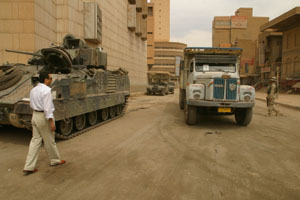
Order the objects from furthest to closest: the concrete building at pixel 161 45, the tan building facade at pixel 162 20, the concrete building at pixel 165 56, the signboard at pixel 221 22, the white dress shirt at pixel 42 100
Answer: the tan building facade at pixel 162 20
the concrete building at pixel 165 56
the signboard at pixel 221 22
the concrete building at pixel 161 45
the white dress shirt at pixel 42 100

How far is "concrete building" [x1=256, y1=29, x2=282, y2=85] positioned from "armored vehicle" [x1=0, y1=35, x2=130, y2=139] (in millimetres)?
40696

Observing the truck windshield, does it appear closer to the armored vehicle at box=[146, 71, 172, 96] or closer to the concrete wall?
the armored vehicle at box=[146, 71, 172, 96]

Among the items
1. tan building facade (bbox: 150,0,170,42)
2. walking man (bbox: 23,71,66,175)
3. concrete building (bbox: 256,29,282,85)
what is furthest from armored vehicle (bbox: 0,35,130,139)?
tan building facade (bbox: 150,0,170,42)

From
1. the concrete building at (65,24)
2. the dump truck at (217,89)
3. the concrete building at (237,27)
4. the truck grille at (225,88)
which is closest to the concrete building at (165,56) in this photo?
the concrete building at (237,27)

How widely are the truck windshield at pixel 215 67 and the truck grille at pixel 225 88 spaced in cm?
120

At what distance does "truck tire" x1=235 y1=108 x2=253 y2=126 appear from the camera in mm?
7977

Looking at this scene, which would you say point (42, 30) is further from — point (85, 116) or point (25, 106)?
point (25, 106)

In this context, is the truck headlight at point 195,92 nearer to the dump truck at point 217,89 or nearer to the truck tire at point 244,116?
the dump truck at point 217,89

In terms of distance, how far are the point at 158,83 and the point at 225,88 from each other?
21014mm

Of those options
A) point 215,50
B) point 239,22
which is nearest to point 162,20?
point 239,22

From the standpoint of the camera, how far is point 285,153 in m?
5.16

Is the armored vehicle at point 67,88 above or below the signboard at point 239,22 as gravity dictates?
below

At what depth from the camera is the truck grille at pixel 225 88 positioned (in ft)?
25.2

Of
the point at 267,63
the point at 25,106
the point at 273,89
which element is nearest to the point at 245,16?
the point at 267,63
